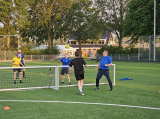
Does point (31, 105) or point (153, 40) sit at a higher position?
point (153, 40)

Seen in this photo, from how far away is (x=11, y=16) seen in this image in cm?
5884

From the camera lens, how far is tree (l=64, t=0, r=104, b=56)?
70.7 m

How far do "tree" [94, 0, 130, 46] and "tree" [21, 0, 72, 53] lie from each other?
37.1 ft

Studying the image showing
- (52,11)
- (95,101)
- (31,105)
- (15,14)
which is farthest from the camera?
(52,11)

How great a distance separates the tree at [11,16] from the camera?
56.8 m

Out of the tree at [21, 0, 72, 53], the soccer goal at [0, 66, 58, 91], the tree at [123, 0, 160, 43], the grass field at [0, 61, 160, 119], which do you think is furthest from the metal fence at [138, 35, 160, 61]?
the grass field at [0, 61, 160, 119]

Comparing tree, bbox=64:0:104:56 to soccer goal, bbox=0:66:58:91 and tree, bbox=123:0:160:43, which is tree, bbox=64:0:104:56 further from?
soccer goal, bbox=0:66:58:91

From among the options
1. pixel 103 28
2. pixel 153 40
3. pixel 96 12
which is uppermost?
pixel 96 12

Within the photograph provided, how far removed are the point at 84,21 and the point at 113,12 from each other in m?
8.37

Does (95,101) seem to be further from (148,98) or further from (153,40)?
(153,40)

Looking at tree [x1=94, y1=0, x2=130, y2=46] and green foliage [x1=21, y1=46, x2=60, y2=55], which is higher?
tree [x1=94, y1=0, x2=130, y2=46]

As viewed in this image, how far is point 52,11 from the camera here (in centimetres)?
6294

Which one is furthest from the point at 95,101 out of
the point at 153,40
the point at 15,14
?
the point at 15,14

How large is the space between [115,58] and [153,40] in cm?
1226
